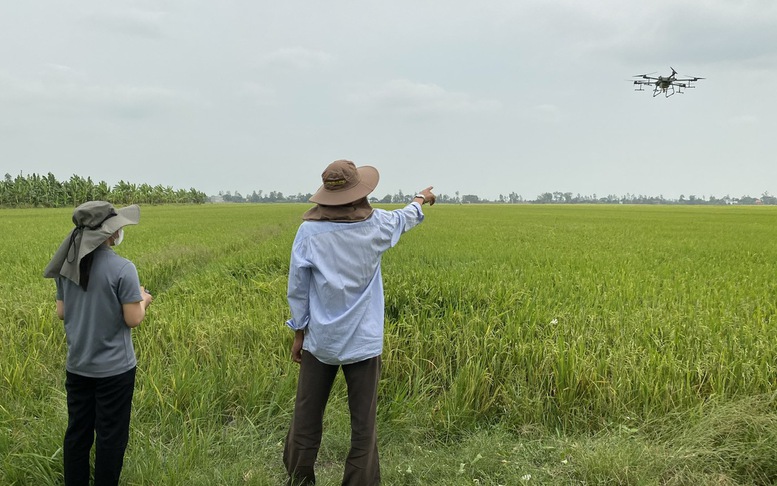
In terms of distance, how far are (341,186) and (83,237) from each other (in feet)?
3.83

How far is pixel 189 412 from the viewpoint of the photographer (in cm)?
304

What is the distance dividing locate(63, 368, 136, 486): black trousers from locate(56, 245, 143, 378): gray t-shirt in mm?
77

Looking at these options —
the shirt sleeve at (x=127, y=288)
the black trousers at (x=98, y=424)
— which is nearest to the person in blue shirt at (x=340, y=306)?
the shirt sleeve at (x=127, y=288)

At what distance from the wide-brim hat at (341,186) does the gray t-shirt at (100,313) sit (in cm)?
93

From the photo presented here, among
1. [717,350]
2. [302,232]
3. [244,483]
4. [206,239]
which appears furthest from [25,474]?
[206,239]

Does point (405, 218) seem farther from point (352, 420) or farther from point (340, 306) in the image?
point (352, 420)

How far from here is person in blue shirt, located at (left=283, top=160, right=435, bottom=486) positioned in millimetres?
2160

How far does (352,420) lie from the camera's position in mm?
2336

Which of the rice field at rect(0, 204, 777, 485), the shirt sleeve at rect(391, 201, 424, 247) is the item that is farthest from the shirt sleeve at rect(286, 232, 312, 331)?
the rice field at rect(0, 204, 777, 485)

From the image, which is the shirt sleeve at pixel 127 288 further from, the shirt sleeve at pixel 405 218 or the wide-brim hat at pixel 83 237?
the shirt sleeve at pixel 405 218

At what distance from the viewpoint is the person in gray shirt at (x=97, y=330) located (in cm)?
208

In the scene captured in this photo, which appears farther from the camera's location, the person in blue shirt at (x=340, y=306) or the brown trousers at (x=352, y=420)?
the brown trousers at (x=352, y=420)

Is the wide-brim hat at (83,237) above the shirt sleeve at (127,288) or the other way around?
above

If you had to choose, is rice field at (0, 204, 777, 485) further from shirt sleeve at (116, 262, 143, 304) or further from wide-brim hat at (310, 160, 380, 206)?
wide-brim hat at (310, 160, 380, 206)
